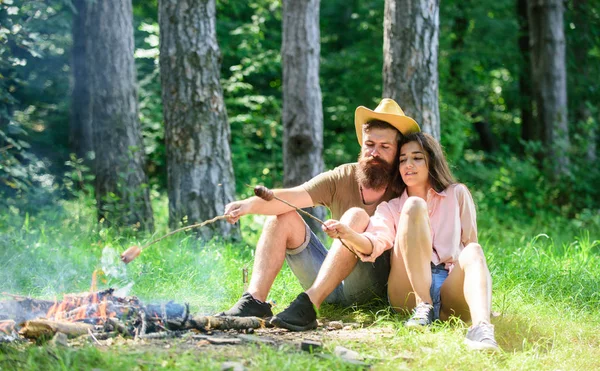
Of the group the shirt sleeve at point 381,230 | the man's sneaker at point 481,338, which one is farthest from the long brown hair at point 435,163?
the man's sneaker at point 481,338

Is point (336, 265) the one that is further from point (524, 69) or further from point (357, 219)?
point (524, 69)

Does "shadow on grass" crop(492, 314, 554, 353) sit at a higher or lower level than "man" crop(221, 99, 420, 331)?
lower

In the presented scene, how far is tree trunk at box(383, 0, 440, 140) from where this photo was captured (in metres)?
7.59

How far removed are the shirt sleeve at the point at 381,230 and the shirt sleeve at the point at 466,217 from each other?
17.4 inches

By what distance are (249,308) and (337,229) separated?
0.83 meters

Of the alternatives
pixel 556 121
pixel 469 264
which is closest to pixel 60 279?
pixel 469 264

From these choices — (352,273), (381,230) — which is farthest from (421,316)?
(352,273)

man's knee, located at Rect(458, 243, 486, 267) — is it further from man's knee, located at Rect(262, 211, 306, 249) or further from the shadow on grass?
man's knee, located at Rect(262, 211, 306, 249)

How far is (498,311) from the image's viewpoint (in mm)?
5250

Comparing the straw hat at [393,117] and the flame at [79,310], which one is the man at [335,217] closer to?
the straw hat at [393,117]

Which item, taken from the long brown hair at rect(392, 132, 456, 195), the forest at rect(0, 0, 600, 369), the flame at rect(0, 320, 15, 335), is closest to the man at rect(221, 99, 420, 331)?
the long brown hair at rect(392, 132, 456, 195)

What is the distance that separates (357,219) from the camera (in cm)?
A: 482

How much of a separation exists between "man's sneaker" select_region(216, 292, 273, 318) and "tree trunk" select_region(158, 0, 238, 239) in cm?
302

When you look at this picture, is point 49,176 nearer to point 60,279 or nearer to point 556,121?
point 60,279
